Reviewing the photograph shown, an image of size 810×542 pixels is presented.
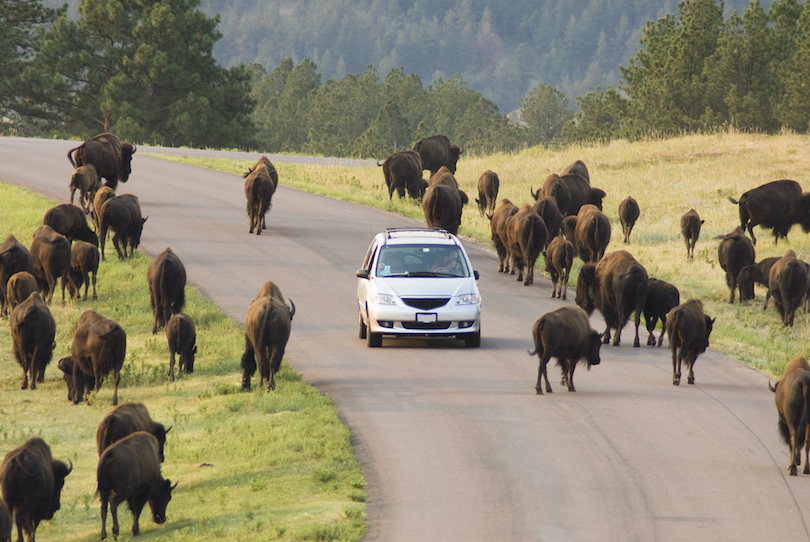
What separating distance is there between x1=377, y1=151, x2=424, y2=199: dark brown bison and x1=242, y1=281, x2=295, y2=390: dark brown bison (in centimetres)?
1829

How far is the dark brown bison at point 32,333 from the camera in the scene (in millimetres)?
15078

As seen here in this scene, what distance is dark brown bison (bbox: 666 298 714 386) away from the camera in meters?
14.0

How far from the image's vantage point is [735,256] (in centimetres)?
2134

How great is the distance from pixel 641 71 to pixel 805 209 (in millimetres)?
36194

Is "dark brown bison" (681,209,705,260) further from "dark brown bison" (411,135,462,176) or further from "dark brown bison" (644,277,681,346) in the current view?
"dark brown bison" (411,135,462,176)

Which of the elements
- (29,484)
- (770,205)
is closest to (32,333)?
(29,484)

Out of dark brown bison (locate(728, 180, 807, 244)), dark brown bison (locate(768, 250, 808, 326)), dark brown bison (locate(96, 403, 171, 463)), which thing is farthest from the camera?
dark brown bison (locate(728, 180, 807, 244))

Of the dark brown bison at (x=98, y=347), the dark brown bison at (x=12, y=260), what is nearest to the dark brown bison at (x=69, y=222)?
the dark brown bison at (x=12, y=260)

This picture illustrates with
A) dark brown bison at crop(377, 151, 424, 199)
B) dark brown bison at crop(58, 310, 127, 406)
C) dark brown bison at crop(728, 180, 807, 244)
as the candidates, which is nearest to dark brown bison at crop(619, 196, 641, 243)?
dark brown bison at crop(728, 180, 807, 244)

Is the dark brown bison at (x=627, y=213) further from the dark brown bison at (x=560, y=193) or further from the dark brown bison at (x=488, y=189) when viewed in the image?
the dark brown bison at (x=488, y=189)

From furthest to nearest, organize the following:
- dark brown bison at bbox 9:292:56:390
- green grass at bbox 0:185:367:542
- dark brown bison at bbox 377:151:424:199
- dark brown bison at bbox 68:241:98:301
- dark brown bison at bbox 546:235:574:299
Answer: dark brown bison at bbox 377:151:424:199, dark brown bison at bbox 546:235:574:299, dark brown bison at bbox 68:241:98:301, dark brown bison at bbox 9:292:56:390, green grass at bbox 0:185:367:542

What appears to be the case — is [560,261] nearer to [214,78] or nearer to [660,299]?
[660,299]

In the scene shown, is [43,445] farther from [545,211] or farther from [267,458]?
[545,211]

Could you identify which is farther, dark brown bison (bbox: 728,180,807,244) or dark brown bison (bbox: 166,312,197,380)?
dark brown bison (bbox: 728,180,807,244)
